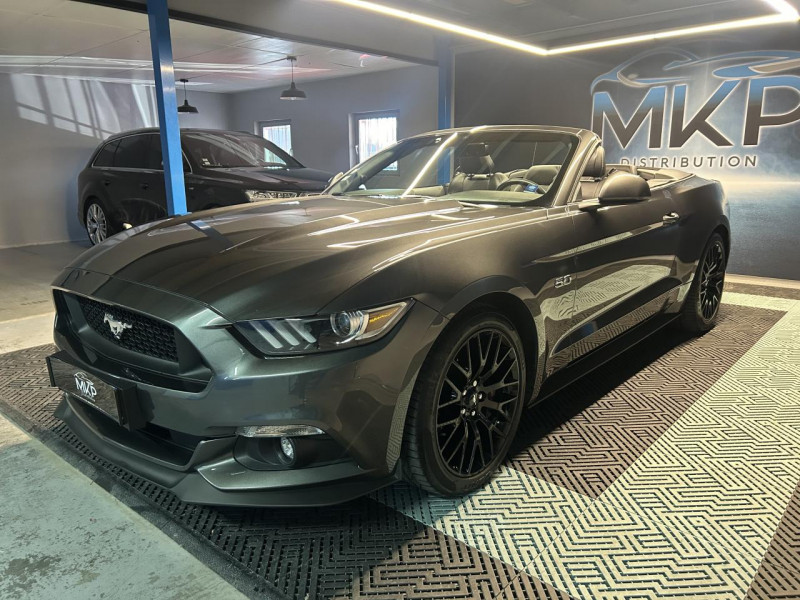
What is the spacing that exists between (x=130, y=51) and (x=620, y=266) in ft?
27.5

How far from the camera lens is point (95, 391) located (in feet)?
6.34

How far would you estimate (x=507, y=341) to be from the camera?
217cm

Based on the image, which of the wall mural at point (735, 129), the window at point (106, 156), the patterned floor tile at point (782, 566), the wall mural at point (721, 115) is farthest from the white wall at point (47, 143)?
the patterned floor tile at point (782, 566)

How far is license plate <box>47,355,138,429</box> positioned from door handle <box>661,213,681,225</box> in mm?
2897

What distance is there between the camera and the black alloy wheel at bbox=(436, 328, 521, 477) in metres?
1.99

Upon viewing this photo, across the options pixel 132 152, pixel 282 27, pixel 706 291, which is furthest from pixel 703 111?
pixel 132 152

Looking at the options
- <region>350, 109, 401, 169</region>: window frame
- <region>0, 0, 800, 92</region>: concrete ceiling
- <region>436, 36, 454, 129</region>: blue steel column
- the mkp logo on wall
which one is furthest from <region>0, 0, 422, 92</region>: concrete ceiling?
the mkp logo on wall

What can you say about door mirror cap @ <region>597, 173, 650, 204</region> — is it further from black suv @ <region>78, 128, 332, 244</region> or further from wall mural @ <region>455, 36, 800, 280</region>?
wall mural @ <region>455, 36, 800, 280</region>

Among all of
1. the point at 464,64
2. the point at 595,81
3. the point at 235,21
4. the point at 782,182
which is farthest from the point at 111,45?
the point at 782,182

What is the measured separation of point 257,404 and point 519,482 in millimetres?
1171

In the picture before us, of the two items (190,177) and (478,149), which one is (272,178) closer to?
(190,177)

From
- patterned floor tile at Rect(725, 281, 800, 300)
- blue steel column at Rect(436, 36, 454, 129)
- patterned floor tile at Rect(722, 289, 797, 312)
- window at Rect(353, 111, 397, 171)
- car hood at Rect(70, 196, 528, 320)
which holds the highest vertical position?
blue steel column at Rect(436, 36, 454, 129)

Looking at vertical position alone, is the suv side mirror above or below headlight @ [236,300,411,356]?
above

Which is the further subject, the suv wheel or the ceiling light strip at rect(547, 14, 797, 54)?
the suv wheel
